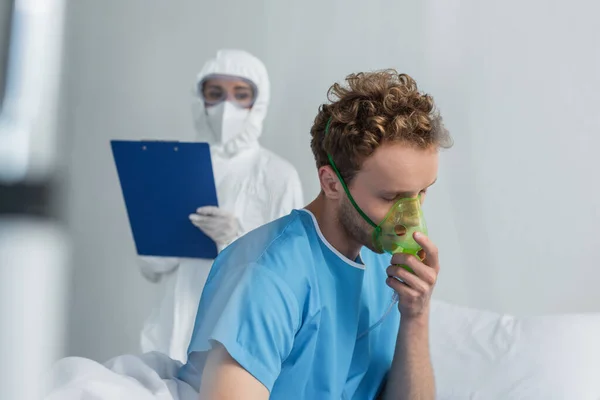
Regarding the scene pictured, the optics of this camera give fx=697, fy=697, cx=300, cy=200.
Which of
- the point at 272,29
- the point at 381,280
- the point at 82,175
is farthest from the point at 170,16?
the point at 82,175

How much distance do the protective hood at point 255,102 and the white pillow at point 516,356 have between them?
826 millimetres

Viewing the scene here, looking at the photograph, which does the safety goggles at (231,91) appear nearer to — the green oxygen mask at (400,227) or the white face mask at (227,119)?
the white face mask at (227,119)

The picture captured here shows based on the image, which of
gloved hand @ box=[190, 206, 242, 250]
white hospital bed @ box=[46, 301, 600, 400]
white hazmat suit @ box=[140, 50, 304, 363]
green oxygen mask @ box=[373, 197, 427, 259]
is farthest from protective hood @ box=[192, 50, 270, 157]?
green oxygen mask @ box=[373, 197, 427, 259]

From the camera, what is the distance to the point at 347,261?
1136mm

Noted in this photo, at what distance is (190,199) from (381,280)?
0.67 m

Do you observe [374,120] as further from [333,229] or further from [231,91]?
[231,91]

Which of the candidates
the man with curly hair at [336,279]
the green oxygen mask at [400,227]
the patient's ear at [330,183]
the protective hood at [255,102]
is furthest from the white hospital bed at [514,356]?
the protective hood at [255,102]

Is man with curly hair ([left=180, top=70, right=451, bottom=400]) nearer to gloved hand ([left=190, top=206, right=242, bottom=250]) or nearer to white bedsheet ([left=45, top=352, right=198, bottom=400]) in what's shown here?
white bedsheet ([left=45, top=352, right=198, bottom=400])

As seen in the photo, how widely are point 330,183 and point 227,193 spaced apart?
0.94 m

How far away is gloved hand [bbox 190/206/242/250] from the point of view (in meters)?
1.77

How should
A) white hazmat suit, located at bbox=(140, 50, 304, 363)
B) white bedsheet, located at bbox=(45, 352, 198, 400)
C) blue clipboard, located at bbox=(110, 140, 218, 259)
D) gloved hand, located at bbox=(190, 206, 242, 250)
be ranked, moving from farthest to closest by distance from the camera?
white hazmat suit, located at bbox=(140, 50, 304, 363) → gloved hand, located at bbox=(190, 206, 242, 250) → blue clipboard, located at bbox=(110, 140, 218, 259) → white bedsheet, located at bbox=(45, 352, 198, 400)

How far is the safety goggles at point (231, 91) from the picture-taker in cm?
213

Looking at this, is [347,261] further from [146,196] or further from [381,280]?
[146,196]

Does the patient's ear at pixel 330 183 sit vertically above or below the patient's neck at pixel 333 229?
above
